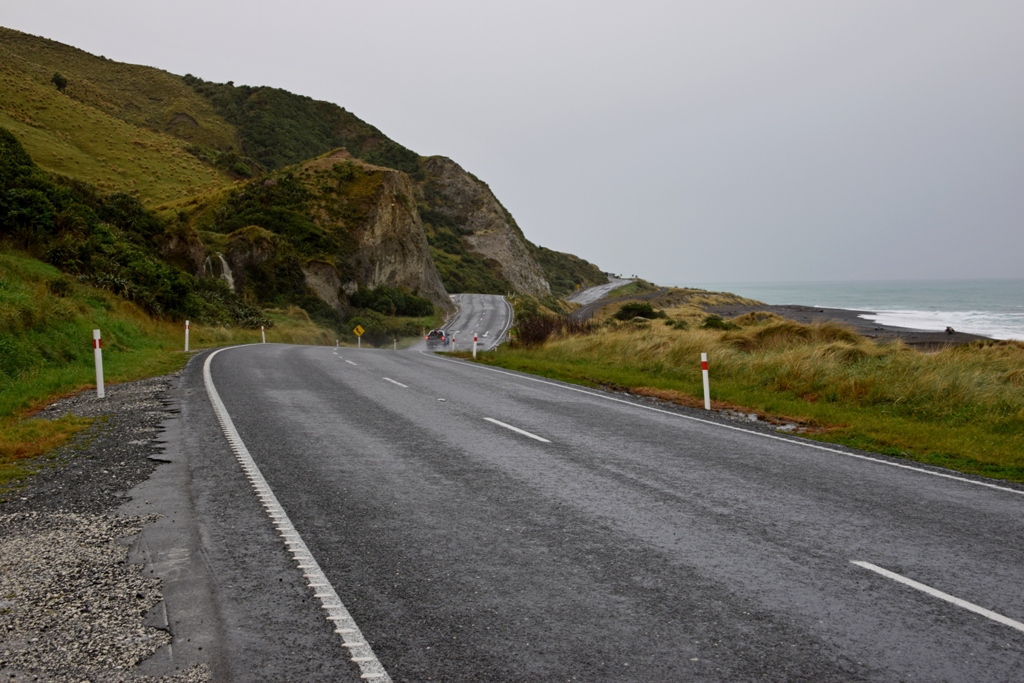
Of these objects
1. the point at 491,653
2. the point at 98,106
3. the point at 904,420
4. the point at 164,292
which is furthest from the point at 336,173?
the point at 491,653

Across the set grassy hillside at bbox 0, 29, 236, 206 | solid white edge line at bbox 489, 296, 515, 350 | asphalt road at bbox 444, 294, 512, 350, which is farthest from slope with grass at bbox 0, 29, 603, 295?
solid white edge line at bbox 489, 296, 515, 350

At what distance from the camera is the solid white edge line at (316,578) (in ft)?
11.5

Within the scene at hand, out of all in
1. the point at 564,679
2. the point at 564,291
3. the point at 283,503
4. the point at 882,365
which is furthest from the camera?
the point at 564,291

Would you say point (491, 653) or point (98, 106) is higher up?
point (98, 106)

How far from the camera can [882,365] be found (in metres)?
16.3

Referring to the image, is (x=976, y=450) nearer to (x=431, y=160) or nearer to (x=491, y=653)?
(x=491, y=653)

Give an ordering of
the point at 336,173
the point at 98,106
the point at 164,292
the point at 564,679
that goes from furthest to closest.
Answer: the point at 98,106
the point at 336,173
the point at 164,292
the point at 564,679

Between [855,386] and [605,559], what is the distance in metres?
10.9

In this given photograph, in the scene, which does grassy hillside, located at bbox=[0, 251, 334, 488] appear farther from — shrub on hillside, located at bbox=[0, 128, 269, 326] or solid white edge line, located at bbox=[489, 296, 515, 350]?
solid white edge line, located at bbox=[489, 296, 515, 350]

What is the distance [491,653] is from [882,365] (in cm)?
1530

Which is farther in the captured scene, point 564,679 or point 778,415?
point 778,415

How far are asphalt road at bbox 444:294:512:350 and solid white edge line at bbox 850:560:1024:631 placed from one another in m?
46.3

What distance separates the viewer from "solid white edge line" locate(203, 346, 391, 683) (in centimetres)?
350

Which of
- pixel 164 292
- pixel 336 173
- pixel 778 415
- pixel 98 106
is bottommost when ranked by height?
pixel 778 415
